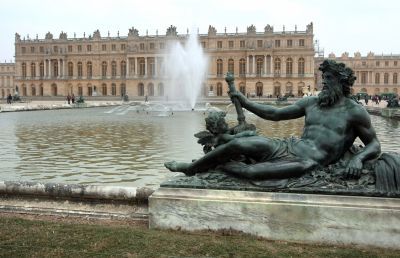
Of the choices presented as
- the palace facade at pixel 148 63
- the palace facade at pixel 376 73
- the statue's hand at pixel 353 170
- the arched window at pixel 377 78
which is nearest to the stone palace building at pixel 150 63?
the palace facade at pixel 148 63

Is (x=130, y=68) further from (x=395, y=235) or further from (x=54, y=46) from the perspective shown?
(x=395, y=235)

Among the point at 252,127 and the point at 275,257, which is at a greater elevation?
the point at 252,127

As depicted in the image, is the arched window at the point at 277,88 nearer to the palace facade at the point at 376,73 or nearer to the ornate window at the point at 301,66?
the ornate window at the point at 301,66

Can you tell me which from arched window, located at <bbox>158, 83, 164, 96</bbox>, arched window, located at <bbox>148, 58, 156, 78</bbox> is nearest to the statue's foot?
arched window, located at <bbox>158, 83, 164, 96</bbox>

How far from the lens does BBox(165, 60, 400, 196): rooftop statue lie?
13.9 ft

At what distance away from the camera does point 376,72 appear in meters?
102

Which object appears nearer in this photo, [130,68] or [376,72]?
[130,68]

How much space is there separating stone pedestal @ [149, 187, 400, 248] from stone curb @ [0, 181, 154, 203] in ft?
2.08

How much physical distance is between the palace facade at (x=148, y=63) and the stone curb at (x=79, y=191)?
77.4 metres

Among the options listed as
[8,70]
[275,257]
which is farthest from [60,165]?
[8,70]

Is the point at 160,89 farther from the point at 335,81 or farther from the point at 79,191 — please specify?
the point at 335,81

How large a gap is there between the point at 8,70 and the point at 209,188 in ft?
444

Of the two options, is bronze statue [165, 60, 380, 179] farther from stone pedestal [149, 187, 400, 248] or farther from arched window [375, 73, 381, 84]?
arched window [375, 73, 381, 84]

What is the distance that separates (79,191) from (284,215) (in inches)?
89.6
